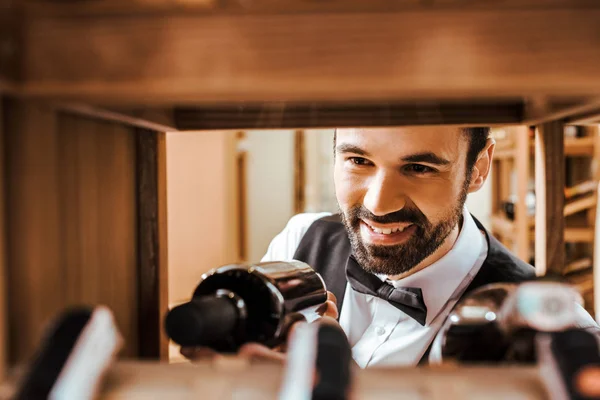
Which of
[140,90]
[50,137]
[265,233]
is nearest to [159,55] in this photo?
[140,90]

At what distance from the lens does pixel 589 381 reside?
0.44 metres

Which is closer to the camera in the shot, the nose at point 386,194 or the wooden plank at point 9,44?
the wooden plank at point 9,44

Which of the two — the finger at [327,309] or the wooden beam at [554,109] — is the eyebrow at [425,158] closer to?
the wooden beam at [554,109]

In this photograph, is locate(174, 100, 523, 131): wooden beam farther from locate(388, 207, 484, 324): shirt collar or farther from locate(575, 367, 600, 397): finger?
locate(388, 207, 484, 324): shirt collar

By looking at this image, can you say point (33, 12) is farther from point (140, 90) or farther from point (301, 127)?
point (301, 127)

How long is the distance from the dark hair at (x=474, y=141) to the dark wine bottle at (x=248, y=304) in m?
0.60

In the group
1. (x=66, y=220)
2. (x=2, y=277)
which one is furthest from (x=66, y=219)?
(x=2, y=277)

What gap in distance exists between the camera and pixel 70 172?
Result: 2.06ft

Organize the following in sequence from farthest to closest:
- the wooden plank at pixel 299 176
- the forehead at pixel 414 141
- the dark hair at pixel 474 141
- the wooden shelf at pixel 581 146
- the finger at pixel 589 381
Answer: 1. the wooden plank at pixel 299 176
2. the wooden shelf at pixel 581 146
3. the dark hair at pixel 474 141
4. the forehead at pixel 414 141
5. the finger at pixel 589 381

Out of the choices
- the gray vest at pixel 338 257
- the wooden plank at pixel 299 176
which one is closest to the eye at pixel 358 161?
the gray vest at pixel 338 257

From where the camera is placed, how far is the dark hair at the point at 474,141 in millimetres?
1228

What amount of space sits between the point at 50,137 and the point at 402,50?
37cm

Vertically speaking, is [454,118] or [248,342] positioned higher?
[454,118]

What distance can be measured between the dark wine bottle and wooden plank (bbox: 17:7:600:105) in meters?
0.24
